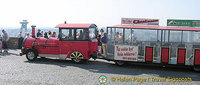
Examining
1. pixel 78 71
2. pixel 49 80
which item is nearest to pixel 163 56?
pixel 78 71

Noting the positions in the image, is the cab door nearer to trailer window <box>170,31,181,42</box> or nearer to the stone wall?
trailer window <box>170,31,181,42</box>

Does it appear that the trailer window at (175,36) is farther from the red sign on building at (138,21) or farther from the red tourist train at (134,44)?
the red sign on building at (138,21)

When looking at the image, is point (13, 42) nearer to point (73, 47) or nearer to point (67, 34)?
point (67, 34)

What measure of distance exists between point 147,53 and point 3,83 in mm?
6213

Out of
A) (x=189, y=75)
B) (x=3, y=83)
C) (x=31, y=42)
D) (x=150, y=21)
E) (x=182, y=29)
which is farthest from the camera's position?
(x=31, y=42)

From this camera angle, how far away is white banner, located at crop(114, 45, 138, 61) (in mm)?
10375

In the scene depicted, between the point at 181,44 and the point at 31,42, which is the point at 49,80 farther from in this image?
the point at 181,44

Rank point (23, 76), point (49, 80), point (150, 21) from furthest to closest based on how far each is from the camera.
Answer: point (150, 21) → point (23, 76) → point (49, 80)


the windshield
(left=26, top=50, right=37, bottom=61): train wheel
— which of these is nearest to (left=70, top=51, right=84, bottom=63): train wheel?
the windshield

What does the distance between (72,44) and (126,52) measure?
2821 millimetres

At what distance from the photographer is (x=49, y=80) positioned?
770cm

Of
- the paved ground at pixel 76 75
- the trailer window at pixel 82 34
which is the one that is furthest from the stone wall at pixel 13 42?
the trailer window at pixel 82 34

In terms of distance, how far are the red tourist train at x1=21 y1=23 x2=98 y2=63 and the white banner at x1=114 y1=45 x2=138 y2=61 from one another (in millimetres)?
1413

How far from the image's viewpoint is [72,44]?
36.9ft
